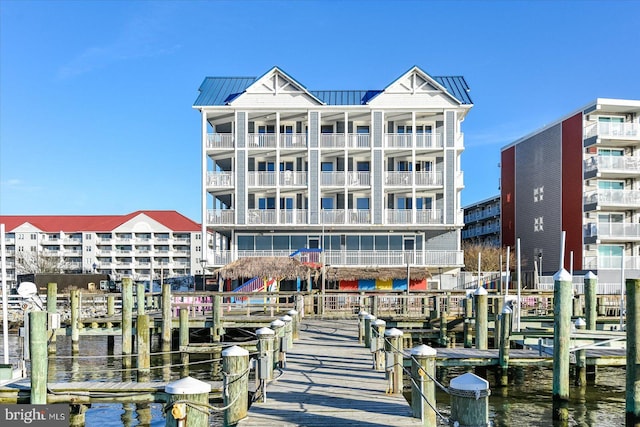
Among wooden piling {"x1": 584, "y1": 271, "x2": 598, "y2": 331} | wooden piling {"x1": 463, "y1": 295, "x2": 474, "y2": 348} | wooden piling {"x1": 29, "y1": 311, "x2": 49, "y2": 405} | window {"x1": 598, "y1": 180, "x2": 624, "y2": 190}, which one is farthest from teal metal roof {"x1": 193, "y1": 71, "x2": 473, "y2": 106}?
wooden piling {"x1": 29, "y1": 311, "x2": 49, "y2": 405}

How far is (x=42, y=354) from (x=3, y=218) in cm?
10757

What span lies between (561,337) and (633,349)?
2.21m

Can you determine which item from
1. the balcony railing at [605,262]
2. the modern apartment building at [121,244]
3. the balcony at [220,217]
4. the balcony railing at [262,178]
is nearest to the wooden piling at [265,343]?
the balcony at [220,217]

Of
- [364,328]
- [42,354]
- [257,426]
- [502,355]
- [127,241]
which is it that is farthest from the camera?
[127,241]

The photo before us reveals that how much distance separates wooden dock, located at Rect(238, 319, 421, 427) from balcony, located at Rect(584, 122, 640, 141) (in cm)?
3451

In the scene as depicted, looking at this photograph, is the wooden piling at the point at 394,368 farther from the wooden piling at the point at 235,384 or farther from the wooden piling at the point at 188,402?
the wooden piling at the point at 188,402

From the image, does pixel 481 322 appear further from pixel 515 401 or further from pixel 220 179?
pixel 220 179

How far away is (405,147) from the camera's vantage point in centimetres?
4456

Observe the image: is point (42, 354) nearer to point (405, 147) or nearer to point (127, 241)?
point (405, 147)

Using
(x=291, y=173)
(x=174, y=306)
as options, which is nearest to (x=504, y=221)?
(x=291, y=173)

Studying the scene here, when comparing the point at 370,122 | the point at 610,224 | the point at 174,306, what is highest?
the point at 370,122

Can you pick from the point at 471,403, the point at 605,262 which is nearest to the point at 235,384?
the point at 471,403

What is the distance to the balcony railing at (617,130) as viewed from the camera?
45312 mm

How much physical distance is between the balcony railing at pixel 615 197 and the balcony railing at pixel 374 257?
1106cm
